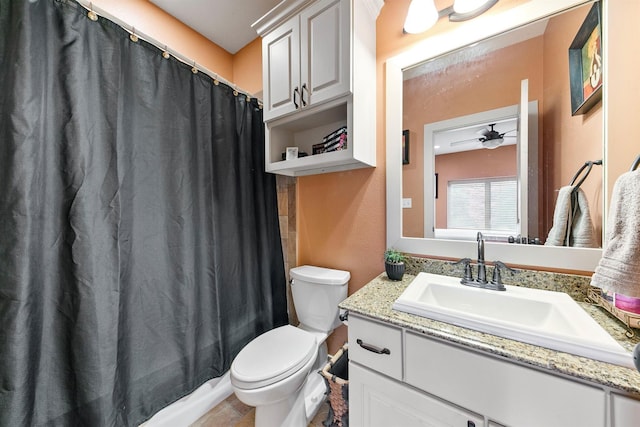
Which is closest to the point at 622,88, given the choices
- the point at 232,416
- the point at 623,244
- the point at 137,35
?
the point at 623,244

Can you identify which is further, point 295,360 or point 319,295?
point 319,295

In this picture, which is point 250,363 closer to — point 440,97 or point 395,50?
point 440,97

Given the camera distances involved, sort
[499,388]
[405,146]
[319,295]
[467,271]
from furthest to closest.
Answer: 1. [319,295]
2. [405,146]
3. [467,271]
4. [499,388]

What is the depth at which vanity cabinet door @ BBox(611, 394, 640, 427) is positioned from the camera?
19.9 inches

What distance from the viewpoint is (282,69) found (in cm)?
133

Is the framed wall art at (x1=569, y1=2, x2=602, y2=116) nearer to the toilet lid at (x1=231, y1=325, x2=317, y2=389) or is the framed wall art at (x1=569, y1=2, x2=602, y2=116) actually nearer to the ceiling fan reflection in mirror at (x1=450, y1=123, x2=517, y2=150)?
the ceiling fan reflection in mirror at (x1=450, y1=123, x2=517, y2=150)

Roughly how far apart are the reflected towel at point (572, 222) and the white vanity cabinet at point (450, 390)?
2.03 ft

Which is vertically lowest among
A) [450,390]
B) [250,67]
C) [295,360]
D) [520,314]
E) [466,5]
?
[295,360]

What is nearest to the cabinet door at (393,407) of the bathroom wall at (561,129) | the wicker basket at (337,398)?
the wicker basket at (337,398)

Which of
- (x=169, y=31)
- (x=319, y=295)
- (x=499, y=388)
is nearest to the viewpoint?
(x=499, y=388)

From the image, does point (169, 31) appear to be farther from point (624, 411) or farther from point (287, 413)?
point (624, 411)

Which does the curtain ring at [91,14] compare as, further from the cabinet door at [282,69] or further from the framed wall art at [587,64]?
the framed wall art at [587,64]

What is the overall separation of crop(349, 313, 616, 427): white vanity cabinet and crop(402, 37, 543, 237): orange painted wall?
2.13 feet

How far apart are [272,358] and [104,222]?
3.21ft
